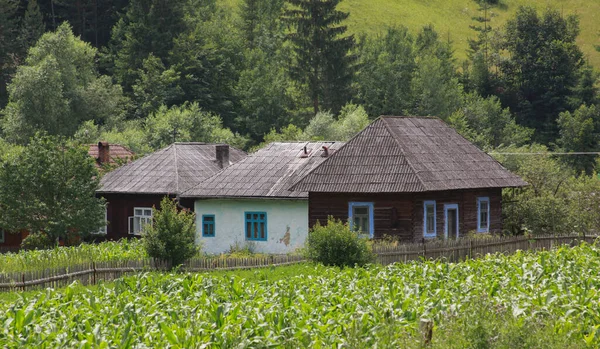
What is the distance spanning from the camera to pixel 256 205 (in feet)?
124

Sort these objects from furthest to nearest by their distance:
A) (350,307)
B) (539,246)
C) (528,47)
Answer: (528,47)
(539,246)
(350,307)

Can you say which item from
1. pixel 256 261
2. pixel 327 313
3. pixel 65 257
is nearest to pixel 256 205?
pixel 65 257

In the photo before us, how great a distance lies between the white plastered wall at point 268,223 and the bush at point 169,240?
7715mm

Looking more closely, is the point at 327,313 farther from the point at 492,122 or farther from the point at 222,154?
the point at 492,122

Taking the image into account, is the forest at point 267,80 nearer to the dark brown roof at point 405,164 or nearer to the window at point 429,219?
the dark brown roof at point 405,164

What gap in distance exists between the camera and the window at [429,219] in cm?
3481

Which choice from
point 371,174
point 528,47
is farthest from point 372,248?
point 528,47

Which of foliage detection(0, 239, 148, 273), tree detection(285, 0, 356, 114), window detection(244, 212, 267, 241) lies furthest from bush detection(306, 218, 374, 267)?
tree detection(285, 0, 356, 114)

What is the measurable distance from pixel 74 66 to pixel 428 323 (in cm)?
7162

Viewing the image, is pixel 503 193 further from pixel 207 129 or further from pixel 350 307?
pixel 207 129

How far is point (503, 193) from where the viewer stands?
4062cm

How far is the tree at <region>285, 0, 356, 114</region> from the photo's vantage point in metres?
87.2

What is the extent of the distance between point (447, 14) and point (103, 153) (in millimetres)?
96427

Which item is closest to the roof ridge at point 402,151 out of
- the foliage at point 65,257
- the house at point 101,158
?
the foliage at point 65,257
